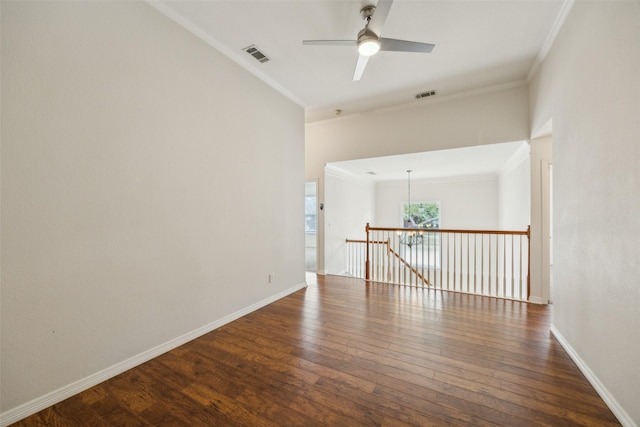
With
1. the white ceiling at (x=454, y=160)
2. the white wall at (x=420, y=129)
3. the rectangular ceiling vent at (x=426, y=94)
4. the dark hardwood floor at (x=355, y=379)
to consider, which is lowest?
the dark hardwood floor at (x=355, y=379)

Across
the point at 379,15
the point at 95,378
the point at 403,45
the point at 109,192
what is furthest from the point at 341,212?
the point at 95,378

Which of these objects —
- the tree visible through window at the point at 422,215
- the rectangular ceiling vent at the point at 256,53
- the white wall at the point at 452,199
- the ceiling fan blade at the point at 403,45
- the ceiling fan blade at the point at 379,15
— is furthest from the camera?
the tree visible through window at the point at 422,215

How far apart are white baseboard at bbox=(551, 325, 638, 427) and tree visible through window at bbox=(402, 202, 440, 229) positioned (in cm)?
596

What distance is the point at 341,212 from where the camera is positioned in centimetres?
643

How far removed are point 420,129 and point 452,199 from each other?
14.3ft

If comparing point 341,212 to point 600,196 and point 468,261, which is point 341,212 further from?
point 600,196

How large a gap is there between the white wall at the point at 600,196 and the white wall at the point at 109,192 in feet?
10.7

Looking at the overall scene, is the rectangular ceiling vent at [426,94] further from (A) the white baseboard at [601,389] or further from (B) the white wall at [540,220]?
(A) the white baseboard at [601,389]

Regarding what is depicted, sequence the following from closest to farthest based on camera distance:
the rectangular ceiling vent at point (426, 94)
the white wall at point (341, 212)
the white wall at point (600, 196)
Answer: the white wall at point (600, 196) < the rectangular ceiling vent at point (426, 94) < the white wall at point (341, 212)

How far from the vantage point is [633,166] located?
148 centimetres

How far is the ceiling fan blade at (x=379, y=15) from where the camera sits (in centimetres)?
192

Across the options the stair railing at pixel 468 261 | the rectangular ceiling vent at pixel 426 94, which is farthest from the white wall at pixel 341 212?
the rectangular ceiling vent at pixel 426 94

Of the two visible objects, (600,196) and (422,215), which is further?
(422,215)

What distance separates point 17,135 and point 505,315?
4.80 meters
